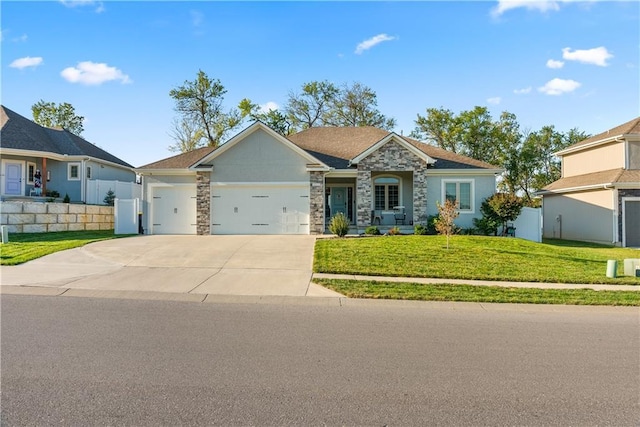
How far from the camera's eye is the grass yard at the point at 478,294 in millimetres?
8750

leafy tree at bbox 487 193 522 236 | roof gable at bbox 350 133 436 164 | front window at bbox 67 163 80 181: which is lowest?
leafy tree at bbox 487 193 522 236

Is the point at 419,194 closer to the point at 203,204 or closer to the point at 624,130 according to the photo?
the point at 203,204

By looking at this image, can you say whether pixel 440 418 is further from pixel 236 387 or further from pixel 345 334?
pixel 345 334

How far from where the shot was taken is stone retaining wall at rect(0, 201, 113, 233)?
60.5 ft

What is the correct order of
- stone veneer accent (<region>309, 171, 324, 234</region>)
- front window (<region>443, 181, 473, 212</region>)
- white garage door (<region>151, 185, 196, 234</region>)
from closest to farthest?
1. stone veneer accent (<region>309, 171, 324, 234</region>)
2. white garage door (<region>151, 185, 196, 234</region>)
3. front window (<region>443, 181, 473, 212</region>)

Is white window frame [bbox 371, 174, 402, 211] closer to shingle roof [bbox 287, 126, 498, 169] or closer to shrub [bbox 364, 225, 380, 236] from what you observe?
shingle roof [bbox 287, 126, 498, 169]

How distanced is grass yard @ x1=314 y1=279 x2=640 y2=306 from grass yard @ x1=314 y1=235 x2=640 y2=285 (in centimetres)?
137

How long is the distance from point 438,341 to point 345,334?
136 centimetres

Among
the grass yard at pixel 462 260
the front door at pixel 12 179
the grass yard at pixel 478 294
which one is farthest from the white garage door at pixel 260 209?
the front door at pixel 12 179

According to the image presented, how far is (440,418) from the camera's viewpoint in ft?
11.8

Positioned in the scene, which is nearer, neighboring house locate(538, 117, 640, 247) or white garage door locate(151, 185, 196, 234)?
white garage door locate(151, 185, 196, 234)

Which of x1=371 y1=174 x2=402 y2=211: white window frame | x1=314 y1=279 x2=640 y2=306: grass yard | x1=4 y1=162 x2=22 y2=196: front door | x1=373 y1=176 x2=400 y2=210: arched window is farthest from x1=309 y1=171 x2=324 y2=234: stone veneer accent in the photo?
x1=4 y1=162 x2=22 y2=196: front door

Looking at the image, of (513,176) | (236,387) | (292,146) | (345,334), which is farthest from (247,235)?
(513,176)

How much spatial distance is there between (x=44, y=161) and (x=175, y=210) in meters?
11.0
